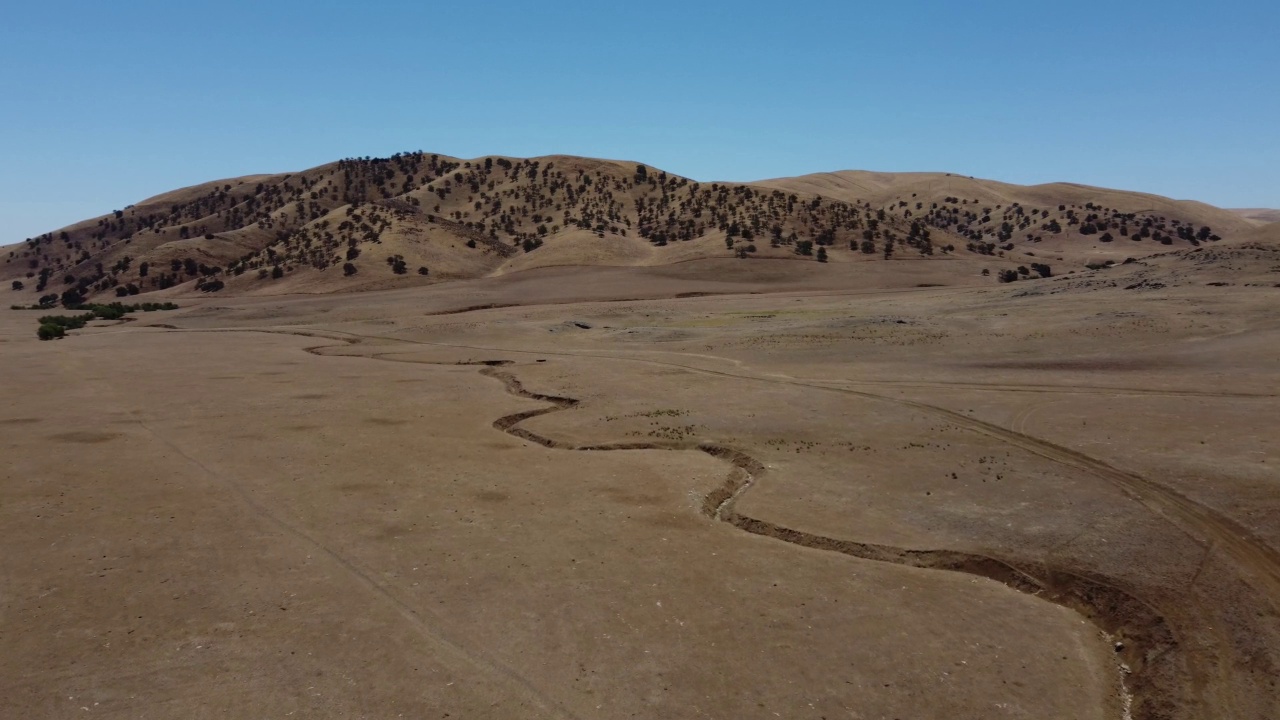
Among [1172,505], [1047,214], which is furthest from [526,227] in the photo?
[1172,505]

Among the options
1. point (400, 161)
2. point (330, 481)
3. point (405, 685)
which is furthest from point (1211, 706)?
point (400, 161)

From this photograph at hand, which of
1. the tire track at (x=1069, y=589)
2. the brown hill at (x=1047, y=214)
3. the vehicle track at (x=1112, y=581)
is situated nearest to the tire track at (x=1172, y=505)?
the vehicle track at (x=1112, y=581)

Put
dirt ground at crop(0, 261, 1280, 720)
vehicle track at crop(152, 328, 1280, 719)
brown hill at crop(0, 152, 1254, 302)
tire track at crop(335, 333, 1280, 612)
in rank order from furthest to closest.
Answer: brown hill at crop(0, 152, 1254, 302)
tire track at crop(335, 333, 1280, 612)
vehicle track at crop(152, 328, 1280, 719)
dirt ground at crop(0, 261, 1280, 720)

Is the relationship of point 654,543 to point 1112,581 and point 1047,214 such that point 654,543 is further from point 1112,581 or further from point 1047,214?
point 1047,214

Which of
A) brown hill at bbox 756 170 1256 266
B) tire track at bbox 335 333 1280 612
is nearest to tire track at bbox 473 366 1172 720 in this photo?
tire track at bbox 335 333 1280 612

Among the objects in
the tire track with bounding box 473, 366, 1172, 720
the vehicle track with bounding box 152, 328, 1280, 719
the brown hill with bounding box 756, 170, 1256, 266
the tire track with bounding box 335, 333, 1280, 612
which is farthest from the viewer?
the brown hill with bounding box 756, 170, 1256, 266

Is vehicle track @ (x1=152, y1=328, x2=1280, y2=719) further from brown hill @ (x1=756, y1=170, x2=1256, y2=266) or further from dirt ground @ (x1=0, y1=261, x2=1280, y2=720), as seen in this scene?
brown hill @ (x1=756, y1=170, x2=1256, y2=266)

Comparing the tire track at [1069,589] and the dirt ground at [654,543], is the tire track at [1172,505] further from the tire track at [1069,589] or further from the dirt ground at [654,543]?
the tire track at [1069,589]

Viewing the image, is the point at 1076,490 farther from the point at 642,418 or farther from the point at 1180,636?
the point at 642,418
